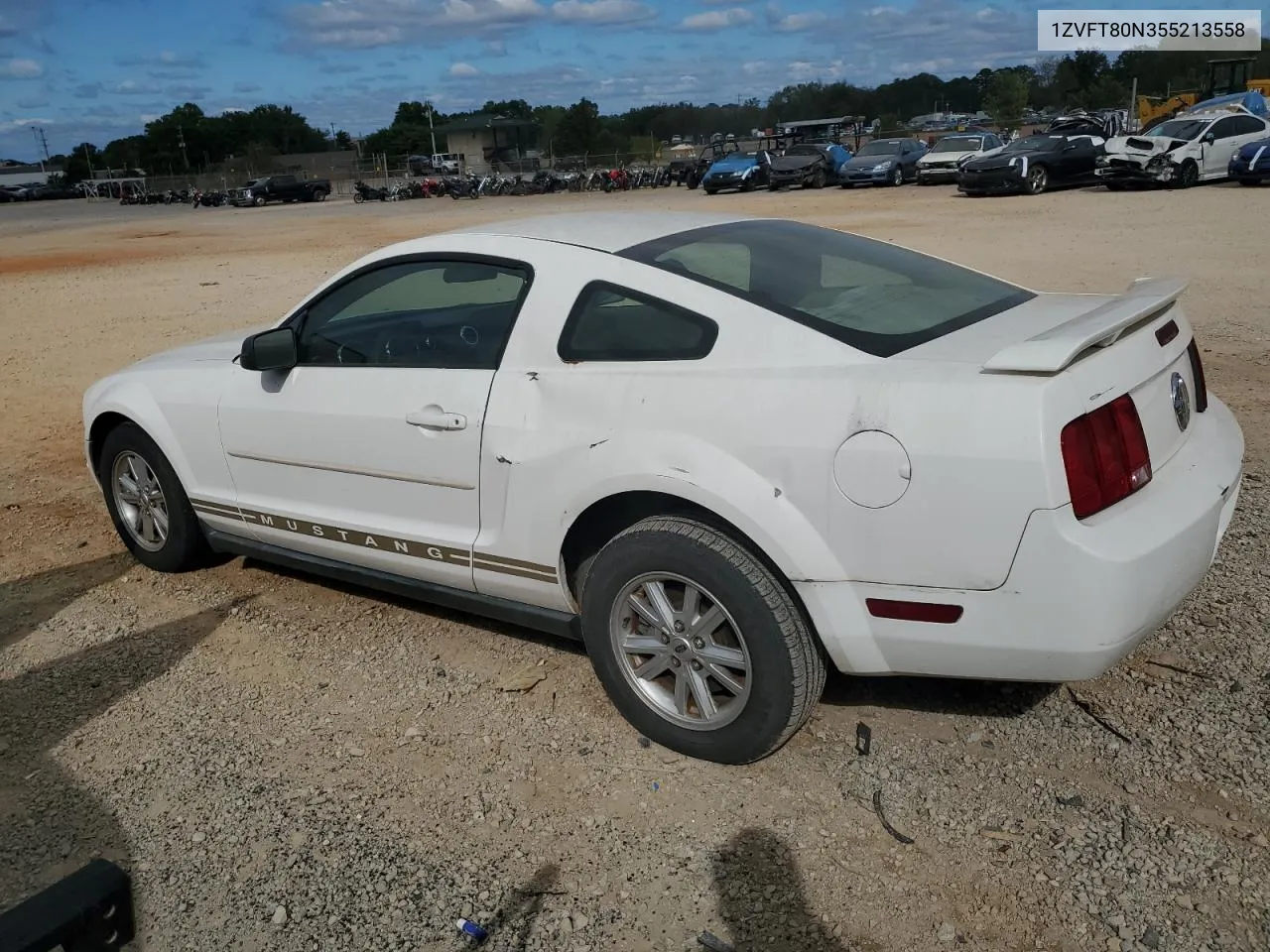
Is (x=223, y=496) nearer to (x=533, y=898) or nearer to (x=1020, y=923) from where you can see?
(x=533, y=898)

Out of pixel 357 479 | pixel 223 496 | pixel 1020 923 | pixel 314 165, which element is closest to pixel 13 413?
pixel 223 496

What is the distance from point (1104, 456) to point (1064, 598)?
0.39 metres

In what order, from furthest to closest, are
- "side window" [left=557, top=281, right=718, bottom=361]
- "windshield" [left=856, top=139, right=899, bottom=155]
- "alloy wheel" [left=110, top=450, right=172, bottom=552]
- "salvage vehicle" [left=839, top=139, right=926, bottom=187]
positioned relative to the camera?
"windshield" [left=856, top=139, right=899, bottom=155] → "salvage vehicle" [left=839, top=139, right=926, bottom=187] → "alloy wheel" [left=110, top=450, right=172, bottom=552] → "side window" [left=557, top=281, right=718, bottom=361]

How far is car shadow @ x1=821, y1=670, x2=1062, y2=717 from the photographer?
356cm

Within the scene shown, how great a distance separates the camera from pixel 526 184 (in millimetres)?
49344

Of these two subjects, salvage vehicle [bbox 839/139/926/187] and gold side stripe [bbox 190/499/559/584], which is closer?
gold side stripe [bbox 190/499/559/584]

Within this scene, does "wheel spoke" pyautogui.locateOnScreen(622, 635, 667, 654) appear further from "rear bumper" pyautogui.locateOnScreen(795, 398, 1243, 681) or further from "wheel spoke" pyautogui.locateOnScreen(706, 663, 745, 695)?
"rear bumper" pyautogui.locateOnScreen(795, 398, 1243, 681)

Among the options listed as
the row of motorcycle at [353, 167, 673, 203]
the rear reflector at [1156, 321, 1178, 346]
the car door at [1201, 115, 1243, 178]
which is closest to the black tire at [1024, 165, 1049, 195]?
the car door at [1201, 115, 1243, 178]

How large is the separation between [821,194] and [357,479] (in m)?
29.9

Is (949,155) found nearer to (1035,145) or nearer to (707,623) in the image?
(1035,145)

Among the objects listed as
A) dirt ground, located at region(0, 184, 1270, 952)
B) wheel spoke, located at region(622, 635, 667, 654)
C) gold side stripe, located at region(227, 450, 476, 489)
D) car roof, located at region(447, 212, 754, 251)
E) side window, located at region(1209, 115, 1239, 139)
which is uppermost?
side window, located at region(1209, 115, 1239, 139)

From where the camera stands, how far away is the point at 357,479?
13.4 feet

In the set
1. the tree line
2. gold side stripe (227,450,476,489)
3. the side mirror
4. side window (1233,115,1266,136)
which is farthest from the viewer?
the tree line

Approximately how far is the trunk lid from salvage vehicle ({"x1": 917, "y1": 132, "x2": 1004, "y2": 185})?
96.6ft
